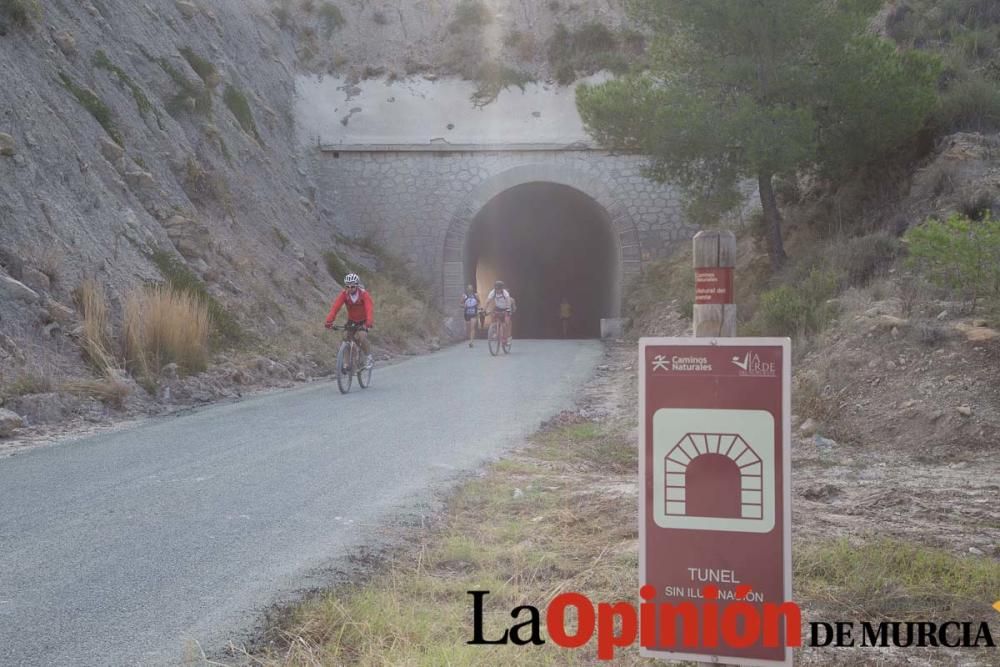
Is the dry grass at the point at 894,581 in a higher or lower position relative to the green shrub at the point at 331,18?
lower

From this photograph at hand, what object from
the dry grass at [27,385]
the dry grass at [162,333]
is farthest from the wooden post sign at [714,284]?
the dry grass at [162,333]

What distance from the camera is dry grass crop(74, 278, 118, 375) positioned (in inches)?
432

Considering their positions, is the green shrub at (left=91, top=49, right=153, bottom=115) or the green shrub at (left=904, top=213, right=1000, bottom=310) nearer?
the green shrub at (left=904, top=213, right=1000, bottom=310)

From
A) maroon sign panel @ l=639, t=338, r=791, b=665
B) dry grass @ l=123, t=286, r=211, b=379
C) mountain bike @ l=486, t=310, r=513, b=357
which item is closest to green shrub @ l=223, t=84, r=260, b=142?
mountain bike @ l=486, t=310, r=513, b=357

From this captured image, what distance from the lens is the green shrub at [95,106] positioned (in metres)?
15.9

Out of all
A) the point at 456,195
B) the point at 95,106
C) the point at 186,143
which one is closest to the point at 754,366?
the point at 95,106

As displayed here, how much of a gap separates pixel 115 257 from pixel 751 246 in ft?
42.2

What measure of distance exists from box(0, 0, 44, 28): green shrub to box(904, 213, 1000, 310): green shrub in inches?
581

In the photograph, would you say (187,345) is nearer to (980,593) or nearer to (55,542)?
(55,542)

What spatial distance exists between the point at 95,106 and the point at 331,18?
1686 cm

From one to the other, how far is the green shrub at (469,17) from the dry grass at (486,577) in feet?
90.5

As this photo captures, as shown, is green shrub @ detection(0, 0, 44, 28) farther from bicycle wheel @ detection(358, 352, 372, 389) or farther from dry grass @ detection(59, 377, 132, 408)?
bicycle wheel @ detection(358, 352, 372, 389)

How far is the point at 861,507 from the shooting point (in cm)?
570

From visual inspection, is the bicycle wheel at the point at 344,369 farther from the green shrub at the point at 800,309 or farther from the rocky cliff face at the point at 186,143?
the green shrub at the point at 800,309
